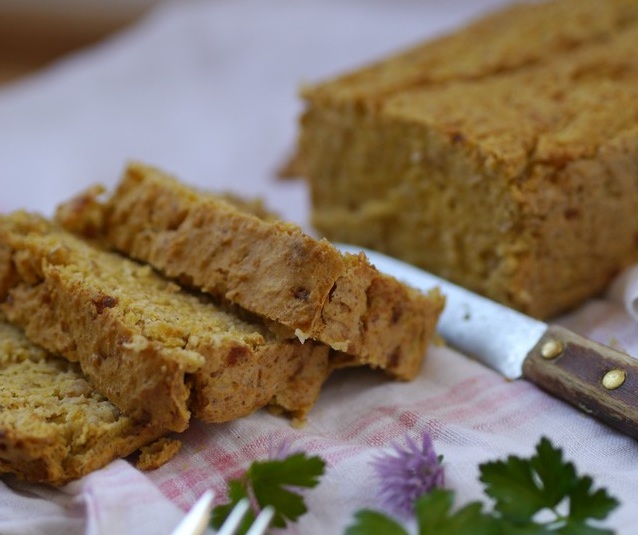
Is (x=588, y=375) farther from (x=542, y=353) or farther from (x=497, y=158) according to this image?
(x=497, y=158)

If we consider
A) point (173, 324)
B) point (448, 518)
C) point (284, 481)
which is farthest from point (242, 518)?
point (173, 324)

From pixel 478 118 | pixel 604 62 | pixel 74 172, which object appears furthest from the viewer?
pixel 74 172

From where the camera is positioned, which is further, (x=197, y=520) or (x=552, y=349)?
(x=552, y=349)

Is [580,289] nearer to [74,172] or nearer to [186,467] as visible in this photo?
[186,467]

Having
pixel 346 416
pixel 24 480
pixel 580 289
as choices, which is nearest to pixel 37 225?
pixel 24 480

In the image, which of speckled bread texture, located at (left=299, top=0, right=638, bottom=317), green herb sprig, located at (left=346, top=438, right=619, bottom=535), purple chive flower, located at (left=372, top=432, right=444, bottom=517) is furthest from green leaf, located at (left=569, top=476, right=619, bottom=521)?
speckled bread texture, located at (left=299, top=0, right=638, bottom=317)

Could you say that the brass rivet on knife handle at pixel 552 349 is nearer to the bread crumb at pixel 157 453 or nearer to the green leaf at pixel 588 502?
the green leaf at pixel 588 502

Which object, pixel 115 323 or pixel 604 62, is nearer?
pixel 115 323
